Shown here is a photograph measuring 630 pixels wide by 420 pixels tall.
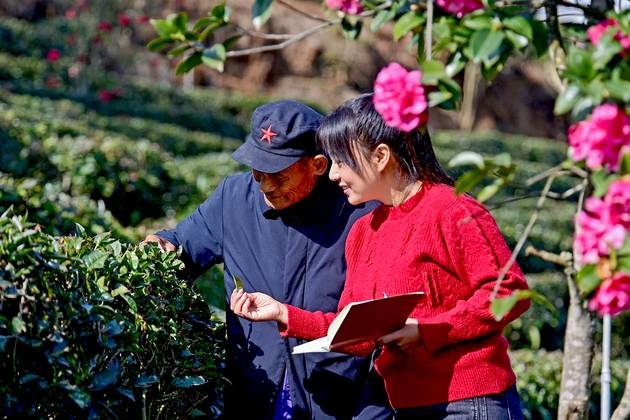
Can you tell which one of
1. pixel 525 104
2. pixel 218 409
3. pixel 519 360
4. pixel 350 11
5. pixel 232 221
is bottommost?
pixel 525 104

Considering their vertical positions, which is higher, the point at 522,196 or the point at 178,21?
the point at 178,21

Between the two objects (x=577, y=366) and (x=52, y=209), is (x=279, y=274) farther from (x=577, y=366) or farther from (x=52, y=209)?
(x=52, y=209)

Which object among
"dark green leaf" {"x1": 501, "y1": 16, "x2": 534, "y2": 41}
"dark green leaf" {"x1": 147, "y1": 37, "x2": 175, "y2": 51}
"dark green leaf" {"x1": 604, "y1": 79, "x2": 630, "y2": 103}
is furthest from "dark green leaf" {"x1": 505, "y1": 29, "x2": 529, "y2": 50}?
"dark green leaf" {"x1": 147, "y1": 37, "x2": 175, "y2": 51}

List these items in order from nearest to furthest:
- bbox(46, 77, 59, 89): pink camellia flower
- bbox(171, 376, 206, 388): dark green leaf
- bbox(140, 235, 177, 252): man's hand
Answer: bbox(171, 376, 206, 388): dark green leaf, bbox(140, 235, 177, 252): man's hand, bbox(46, 77, 59, 89): pink camellia flower

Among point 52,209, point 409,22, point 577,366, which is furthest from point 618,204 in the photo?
point 52,209

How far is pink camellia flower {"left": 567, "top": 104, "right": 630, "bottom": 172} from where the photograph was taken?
1.08 meters

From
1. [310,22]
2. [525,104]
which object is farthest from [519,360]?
[525,104]

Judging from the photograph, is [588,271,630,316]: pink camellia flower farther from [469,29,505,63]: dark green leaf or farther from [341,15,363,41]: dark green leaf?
[341,15,363,41]: dark green leaf

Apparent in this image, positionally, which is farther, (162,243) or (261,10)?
(162,243)

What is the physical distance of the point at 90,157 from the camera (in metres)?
5.52

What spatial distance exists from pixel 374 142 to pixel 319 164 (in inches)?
17.0

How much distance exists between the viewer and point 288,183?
2.28 m

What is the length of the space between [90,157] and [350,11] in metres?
4.40

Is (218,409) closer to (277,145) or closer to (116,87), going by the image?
(277,145)
